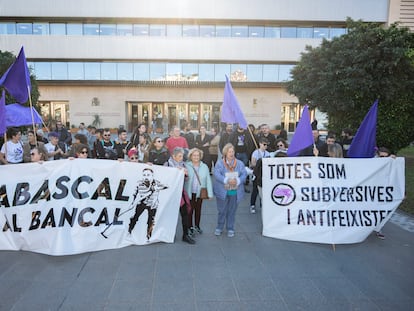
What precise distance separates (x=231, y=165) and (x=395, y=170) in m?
3.00

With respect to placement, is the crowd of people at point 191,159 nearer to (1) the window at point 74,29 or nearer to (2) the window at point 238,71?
(2) the window at point 238,71

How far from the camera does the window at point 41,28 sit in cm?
2847

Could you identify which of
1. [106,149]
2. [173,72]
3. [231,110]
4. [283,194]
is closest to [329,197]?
[283,194]

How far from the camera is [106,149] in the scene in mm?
7109

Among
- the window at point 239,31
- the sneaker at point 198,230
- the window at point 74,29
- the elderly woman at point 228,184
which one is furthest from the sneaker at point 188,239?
the window at point 74,29

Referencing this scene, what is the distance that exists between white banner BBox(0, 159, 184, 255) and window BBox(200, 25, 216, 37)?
27.2 metres

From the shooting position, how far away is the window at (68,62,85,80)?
95.5 ft

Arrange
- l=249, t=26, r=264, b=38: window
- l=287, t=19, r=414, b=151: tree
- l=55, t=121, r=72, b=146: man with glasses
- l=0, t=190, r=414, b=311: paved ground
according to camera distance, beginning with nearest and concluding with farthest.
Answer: l=0, t=190, r=414, b=311: paved ground
l=287, t=19, r=414, b=151: tree
l=55, t=121, r=72, b=146: man with glasses
l=249, t=26, r=264, b=38: window

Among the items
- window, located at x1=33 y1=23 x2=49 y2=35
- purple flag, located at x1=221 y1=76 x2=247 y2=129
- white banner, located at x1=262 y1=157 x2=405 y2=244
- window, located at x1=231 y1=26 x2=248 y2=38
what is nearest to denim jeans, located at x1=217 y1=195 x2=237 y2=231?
white banner, located at x1=262 y1=157 x2=405 y2=244

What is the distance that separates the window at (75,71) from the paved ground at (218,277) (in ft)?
93.3

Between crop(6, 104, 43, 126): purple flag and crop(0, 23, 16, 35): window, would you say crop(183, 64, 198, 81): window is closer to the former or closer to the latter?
crop(0, 23, 16, 35): window

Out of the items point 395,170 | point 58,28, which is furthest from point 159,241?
point 58,28

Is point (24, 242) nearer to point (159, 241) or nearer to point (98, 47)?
point (159, 241)

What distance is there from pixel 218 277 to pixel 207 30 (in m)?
29.1
